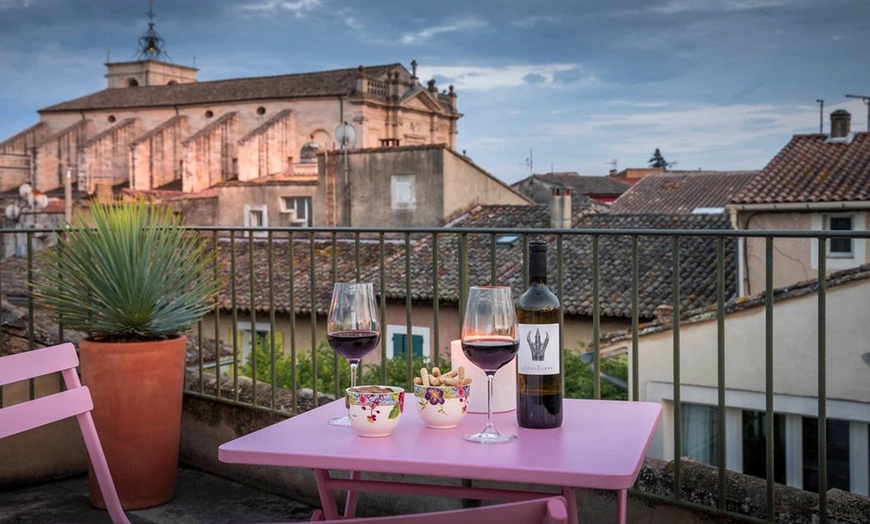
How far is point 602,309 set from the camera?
21.2 metres

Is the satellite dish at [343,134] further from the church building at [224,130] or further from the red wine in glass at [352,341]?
the red wine in glass at [352,341]

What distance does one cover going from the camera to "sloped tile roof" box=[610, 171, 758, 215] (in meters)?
47.7

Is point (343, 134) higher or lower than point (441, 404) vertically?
higher

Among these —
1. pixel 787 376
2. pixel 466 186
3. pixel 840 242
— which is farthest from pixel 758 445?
pixel 466 186

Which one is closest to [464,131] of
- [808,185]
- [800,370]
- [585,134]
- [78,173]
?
[585,134]

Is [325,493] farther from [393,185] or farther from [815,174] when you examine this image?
[393,185]

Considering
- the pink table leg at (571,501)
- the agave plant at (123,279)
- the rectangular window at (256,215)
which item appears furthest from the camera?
the rectangular window at (256,215)

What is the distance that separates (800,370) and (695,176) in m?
42.6

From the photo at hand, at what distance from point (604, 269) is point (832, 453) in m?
11.9

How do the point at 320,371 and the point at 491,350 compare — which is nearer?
the point at 491,350

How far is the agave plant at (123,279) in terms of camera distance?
4.44 m

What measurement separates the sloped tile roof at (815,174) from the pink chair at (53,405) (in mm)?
19960

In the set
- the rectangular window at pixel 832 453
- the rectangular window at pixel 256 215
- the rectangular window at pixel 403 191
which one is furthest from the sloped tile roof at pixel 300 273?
the rectangular window at pixel 832 453

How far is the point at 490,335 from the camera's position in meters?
2.27
